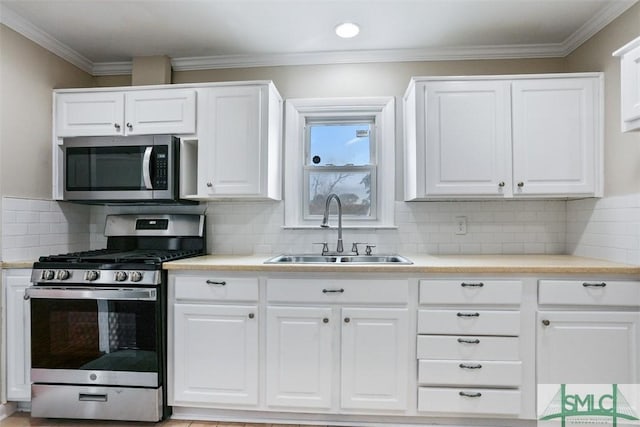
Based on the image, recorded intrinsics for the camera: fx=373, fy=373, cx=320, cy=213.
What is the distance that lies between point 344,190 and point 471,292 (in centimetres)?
118

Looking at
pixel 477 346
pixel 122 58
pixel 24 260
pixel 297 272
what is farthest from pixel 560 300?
pixel 122 58

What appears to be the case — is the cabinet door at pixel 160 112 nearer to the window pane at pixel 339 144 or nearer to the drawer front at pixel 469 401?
the window pane at pixel 339 144

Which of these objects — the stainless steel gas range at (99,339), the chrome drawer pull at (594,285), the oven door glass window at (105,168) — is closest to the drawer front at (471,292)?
the chrome drawer pull at (594,285)

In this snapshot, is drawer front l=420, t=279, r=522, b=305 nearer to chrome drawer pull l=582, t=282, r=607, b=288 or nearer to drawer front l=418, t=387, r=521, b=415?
chrome drawer pull l=582, t=282, r=607, b=288

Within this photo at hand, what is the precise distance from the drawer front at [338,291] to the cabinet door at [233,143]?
69cm

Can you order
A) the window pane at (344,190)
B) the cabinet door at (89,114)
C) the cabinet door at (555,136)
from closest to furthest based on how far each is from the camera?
1. the cabinet door at (555,136)
2. the cabinet door at (89,114)
3. the window pane at (344,190)

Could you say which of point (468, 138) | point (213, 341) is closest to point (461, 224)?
point (468, 138)

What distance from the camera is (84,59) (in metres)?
2.82

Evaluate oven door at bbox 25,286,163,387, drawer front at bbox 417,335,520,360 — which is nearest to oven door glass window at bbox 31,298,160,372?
oven door at bbox 25,286,163,387

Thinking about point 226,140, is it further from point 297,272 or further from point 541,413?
point 541,413

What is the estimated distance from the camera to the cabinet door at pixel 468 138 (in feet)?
7.68

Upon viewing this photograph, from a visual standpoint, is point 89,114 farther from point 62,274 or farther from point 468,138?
point 468,138

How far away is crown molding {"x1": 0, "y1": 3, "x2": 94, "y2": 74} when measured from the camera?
221cm

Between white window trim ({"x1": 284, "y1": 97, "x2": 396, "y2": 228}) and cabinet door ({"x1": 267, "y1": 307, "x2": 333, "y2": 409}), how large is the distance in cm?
83
